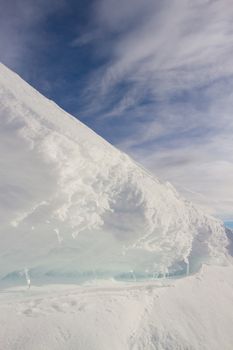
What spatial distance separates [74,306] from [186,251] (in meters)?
5.84

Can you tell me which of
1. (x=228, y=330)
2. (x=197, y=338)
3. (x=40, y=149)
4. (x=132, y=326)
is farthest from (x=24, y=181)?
(x=228, y=330)

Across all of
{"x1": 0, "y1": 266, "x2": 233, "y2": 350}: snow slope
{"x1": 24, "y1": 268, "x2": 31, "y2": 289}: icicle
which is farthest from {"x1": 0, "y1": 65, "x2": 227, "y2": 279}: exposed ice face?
{"x1": 0, "y1": 266, "x2": 233, "y2": 350}: snow slope

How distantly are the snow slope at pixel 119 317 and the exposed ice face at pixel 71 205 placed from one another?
100 centimetres

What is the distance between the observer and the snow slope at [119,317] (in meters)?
8.38

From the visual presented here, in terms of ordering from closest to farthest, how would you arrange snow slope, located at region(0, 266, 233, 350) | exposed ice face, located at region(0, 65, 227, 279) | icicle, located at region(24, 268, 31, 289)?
snow slope, located at region(0, 266, 233, 350)
exposed ice face, located at region(0, 65, 227, 279)
icicle, located at region(24, 268, 31, 289)

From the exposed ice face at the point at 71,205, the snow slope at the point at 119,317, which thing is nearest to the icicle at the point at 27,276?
the exposed ice face at the point at 71,205

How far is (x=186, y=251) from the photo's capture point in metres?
14.2

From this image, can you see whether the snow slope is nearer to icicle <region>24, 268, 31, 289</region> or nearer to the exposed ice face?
icicle <region>24, 268, 31, 289</region>

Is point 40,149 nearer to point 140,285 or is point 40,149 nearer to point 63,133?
point 63,133

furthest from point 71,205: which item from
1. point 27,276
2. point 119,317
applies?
point 119,317

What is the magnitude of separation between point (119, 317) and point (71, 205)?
123 inches

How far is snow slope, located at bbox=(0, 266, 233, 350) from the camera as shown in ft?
27.5

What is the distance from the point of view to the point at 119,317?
32.2ft

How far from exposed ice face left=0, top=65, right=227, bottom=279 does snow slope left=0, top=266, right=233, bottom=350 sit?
100cm
